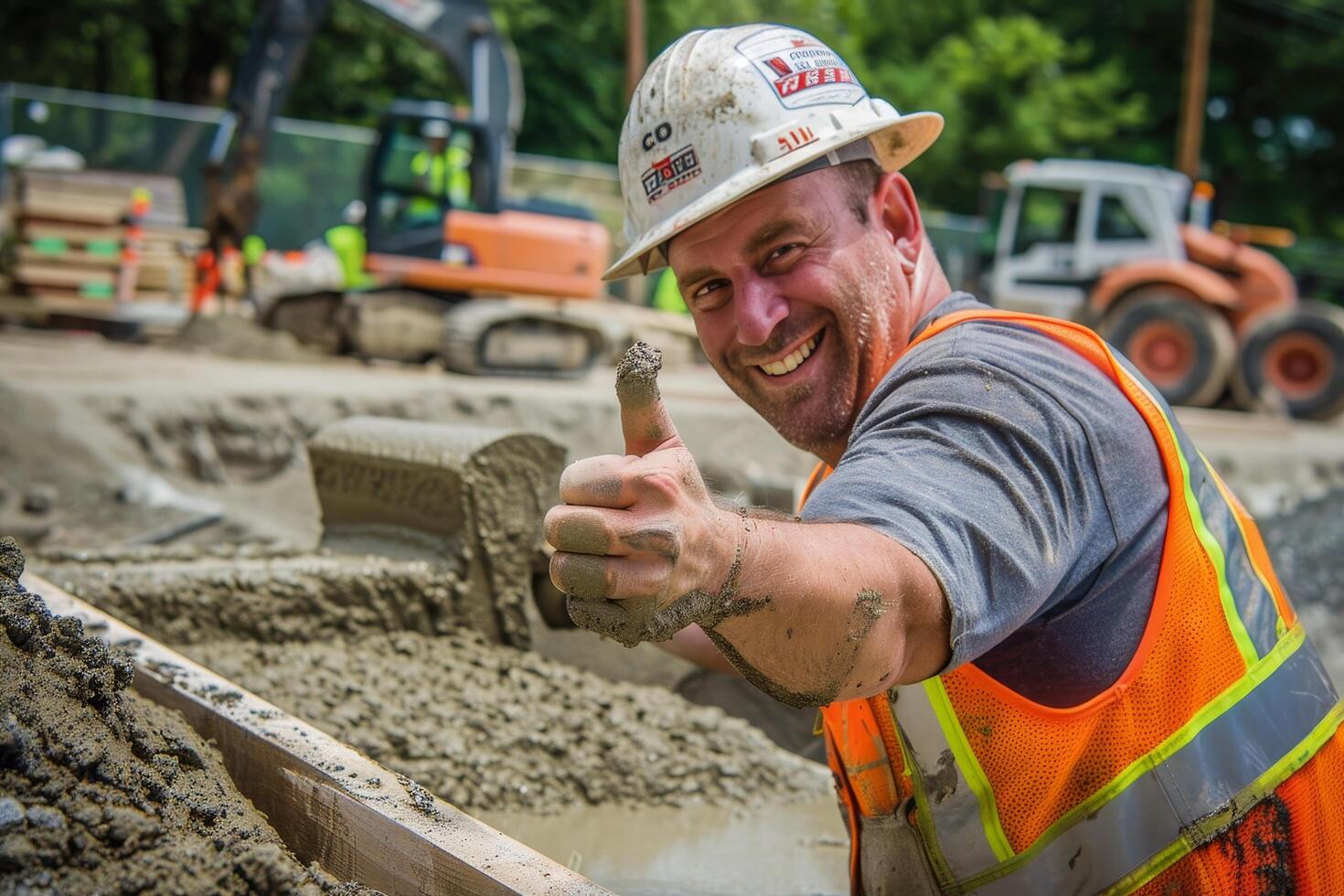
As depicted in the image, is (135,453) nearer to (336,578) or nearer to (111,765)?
(336,578)

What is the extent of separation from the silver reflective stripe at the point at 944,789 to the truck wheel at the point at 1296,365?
40.2 feet

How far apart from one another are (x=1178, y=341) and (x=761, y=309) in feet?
39.1

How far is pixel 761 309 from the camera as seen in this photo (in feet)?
6.49

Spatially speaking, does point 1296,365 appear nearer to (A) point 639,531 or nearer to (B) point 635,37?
(B) point 635,37

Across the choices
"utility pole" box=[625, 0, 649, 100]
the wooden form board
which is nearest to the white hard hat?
the wooden form board

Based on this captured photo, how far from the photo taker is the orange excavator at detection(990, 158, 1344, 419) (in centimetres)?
1275

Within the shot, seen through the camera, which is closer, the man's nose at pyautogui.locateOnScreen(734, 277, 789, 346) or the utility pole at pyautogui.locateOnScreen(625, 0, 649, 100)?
the man's nose at pyautogui.locateOnScreen(734, 277, 789, 346)

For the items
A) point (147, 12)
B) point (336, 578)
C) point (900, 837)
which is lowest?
point (336, 578)

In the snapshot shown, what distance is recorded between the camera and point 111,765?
1.74m

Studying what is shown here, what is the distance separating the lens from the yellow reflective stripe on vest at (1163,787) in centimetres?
175

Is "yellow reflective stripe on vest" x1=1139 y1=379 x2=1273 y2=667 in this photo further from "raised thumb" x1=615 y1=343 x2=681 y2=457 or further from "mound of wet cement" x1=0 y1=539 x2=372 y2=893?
"mound of wet cement" x1=0 y1=539 x2=372 y2=893

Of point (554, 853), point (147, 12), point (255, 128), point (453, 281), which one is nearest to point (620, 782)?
point (554, 853)

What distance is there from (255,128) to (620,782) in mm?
9502

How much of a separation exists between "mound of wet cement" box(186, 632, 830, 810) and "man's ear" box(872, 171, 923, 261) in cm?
194
